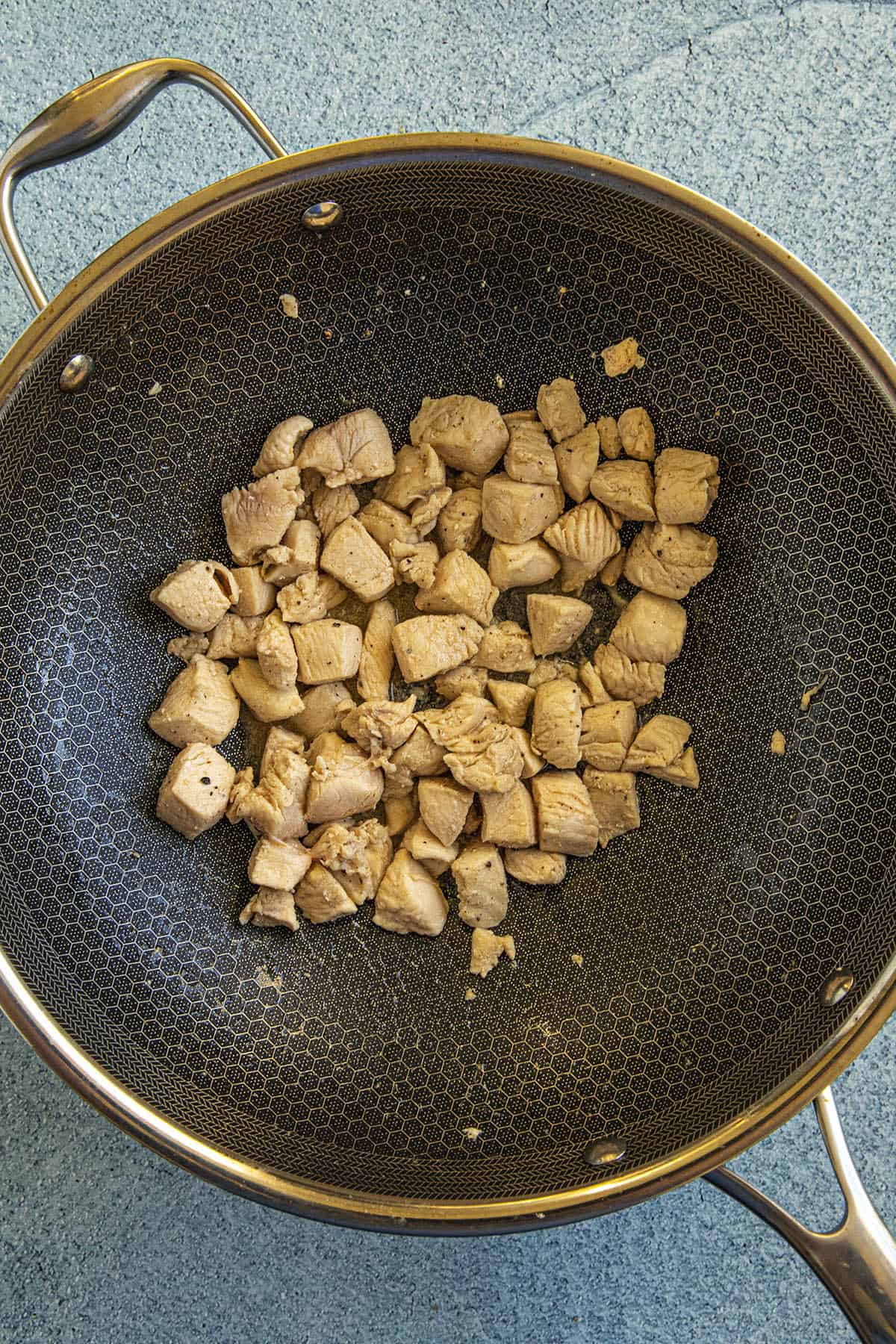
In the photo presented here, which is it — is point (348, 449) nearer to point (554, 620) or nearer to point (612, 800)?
point (554, 620)

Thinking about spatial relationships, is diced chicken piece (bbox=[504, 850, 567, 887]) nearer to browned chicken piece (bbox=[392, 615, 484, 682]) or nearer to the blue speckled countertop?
browned chicken piece (bbox=[392, 615, 484, 682])

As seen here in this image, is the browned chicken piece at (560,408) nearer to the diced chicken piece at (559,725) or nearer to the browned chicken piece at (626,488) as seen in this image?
the browned chicken piece at (626,488)

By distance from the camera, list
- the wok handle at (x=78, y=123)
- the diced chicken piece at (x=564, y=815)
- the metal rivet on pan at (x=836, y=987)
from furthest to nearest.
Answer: the diced chicken piece at (x=564, y=815)
the metal rivet on pan at (x=836, y=987)
the wok handle at (x=78, y=123)

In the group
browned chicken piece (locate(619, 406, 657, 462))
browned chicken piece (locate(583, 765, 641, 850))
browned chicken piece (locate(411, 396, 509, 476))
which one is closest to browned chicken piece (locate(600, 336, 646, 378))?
browned chicken piece (locate(619, 406, 657, 462))

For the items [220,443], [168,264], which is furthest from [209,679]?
[168,264]

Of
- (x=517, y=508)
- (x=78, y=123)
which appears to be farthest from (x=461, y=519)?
(x=78, y=123)

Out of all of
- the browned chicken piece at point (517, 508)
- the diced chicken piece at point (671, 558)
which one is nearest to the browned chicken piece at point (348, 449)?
the browned chicken piece at point (517, 508)

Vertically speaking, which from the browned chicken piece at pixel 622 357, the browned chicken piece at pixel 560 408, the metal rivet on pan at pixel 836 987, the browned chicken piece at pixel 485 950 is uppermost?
the browned chicken piece at pixel 622 357
